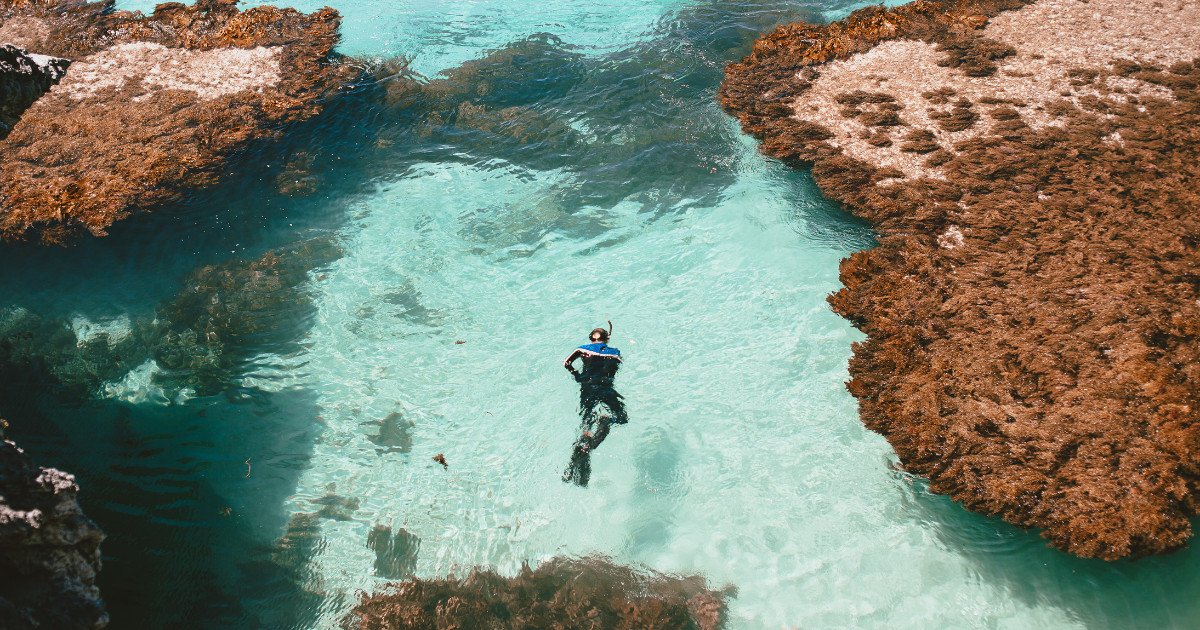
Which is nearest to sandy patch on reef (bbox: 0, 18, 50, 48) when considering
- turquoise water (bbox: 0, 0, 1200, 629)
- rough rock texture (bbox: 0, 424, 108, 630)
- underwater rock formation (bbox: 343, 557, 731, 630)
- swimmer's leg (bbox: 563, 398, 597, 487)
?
turquoise water (bbox: 0, 0, 1200, 629)

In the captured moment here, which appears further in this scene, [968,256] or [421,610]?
[968,256]

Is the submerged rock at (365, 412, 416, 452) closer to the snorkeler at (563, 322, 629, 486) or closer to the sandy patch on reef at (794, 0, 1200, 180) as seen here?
the snorkeler at (563, 322, 629, 486)

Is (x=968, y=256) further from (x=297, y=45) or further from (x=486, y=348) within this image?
(x=297, y=45)

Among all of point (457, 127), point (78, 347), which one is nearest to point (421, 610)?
point (78, 347)

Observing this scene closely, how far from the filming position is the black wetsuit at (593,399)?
7391 mm

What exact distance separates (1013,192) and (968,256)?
1.66 metres

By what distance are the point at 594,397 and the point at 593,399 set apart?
0.11ft

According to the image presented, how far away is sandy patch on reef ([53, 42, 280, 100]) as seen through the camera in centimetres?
1298

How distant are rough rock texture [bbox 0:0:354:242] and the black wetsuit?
28.6 ft

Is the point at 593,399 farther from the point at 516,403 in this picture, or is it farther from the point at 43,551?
the point at 43,551

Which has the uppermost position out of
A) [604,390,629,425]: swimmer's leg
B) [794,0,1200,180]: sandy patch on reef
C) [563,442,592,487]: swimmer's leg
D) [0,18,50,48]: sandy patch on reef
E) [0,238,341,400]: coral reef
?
[0,18,50,48]: sandy patch on reef

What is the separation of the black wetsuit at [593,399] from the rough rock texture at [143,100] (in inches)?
343

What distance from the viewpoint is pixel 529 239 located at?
33.8 feet

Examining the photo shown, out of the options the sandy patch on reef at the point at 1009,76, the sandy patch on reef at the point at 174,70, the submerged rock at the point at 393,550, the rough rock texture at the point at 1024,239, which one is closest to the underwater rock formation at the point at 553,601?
the submerged rock at the point at 393,550
